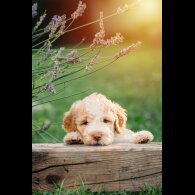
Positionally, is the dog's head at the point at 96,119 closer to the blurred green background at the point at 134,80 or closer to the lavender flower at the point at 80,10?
the blurred green background at the point at 134,80

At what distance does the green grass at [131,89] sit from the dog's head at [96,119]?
0.46 ft

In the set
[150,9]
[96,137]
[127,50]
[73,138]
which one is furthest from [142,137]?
[150,9]

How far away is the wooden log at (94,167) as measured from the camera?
15.2 ft

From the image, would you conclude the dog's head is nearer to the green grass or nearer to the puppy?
the puppy

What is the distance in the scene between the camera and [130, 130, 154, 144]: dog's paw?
186 inches

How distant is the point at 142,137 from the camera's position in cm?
473

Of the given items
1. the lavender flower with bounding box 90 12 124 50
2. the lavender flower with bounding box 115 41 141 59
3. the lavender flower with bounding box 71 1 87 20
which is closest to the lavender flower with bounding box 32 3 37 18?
the lavender flower with bounding box 71 1 87 20

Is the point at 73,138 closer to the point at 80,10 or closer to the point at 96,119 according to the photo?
the point at 96,119

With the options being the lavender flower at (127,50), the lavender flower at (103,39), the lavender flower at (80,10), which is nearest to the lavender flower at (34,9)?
the lavender flower at (80,10)

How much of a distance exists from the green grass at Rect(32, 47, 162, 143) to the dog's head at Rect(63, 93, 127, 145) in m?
0.14

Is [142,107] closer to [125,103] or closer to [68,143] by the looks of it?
[125,103]
